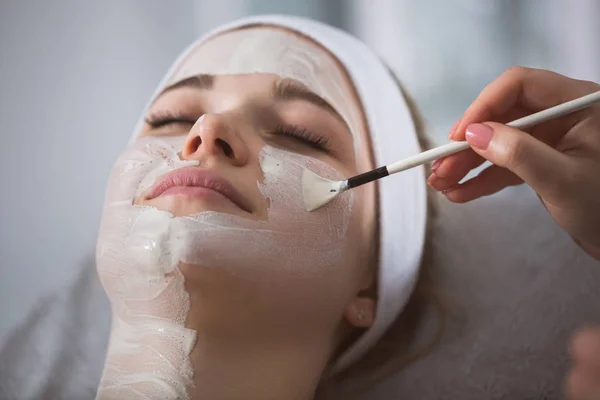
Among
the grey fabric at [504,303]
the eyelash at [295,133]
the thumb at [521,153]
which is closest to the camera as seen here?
the thumb at [521,153]

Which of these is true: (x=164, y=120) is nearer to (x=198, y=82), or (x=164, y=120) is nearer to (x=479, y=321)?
(x=198, y=82)

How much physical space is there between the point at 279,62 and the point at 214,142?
0.62 feet

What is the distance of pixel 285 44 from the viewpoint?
2.70 ft

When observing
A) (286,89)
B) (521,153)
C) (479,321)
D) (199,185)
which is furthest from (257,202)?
(479,321)

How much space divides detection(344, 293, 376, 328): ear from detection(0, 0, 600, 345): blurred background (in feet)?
1.05

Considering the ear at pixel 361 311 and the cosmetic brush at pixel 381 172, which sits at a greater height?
the cosmetic brush at pixel 381 172

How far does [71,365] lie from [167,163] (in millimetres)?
420

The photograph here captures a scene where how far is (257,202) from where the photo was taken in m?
0.65

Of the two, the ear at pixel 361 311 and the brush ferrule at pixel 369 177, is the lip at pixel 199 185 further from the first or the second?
the ear at pixel 361 311

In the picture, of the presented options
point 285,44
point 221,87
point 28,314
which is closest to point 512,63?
point 285,44

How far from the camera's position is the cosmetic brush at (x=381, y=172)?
2.03ft

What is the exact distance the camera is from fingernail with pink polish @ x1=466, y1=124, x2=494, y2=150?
61cm

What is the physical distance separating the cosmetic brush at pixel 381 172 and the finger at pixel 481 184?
5.8 inches

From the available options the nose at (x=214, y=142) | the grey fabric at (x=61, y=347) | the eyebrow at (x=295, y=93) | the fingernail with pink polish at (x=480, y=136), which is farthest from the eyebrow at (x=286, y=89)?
the grey fabric at (x=61, y=347)
